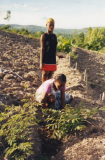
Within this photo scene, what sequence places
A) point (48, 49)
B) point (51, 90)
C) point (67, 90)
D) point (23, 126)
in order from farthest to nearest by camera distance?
point (67, 90) → point (48, 49) → point (51, 90) → point (23, 126)

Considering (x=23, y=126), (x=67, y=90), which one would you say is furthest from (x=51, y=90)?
(x=67, y=90)

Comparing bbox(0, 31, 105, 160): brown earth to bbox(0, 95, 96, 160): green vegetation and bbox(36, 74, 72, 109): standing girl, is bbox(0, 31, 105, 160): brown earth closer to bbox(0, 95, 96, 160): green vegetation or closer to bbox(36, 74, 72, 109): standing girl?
bbox(0, 95, 96, 160): green vegetation

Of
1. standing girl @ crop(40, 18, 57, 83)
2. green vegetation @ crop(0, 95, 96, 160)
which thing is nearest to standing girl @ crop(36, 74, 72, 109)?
green vegetation @ crop(0, 95, 96, 160)

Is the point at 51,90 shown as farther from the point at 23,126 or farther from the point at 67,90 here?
the point at 67,90

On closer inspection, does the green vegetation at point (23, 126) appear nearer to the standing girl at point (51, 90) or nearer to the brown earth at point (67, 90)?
the brown earth at point (67, 90)

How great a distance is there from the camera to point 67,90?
353 centimetres

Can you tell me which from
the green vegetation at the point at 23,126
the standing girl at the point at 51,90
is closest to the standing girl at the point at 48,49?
the standing girl at the point at 51,90

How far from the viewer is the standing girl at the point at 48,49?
9.27ft

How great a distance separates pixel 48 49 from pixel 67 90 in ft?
3.77

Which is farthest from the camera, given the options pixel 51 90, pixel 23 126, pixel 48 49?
pixel 48 49

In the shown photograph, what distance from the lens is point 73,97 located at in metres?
3.19

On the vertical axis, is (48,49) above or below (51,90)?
above

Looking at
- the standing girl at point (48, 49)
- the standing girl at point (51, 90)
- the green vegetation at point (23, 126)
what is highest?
the standing girl at point (48, 49)

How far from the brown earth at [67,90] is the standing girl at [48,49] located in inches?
25.6
